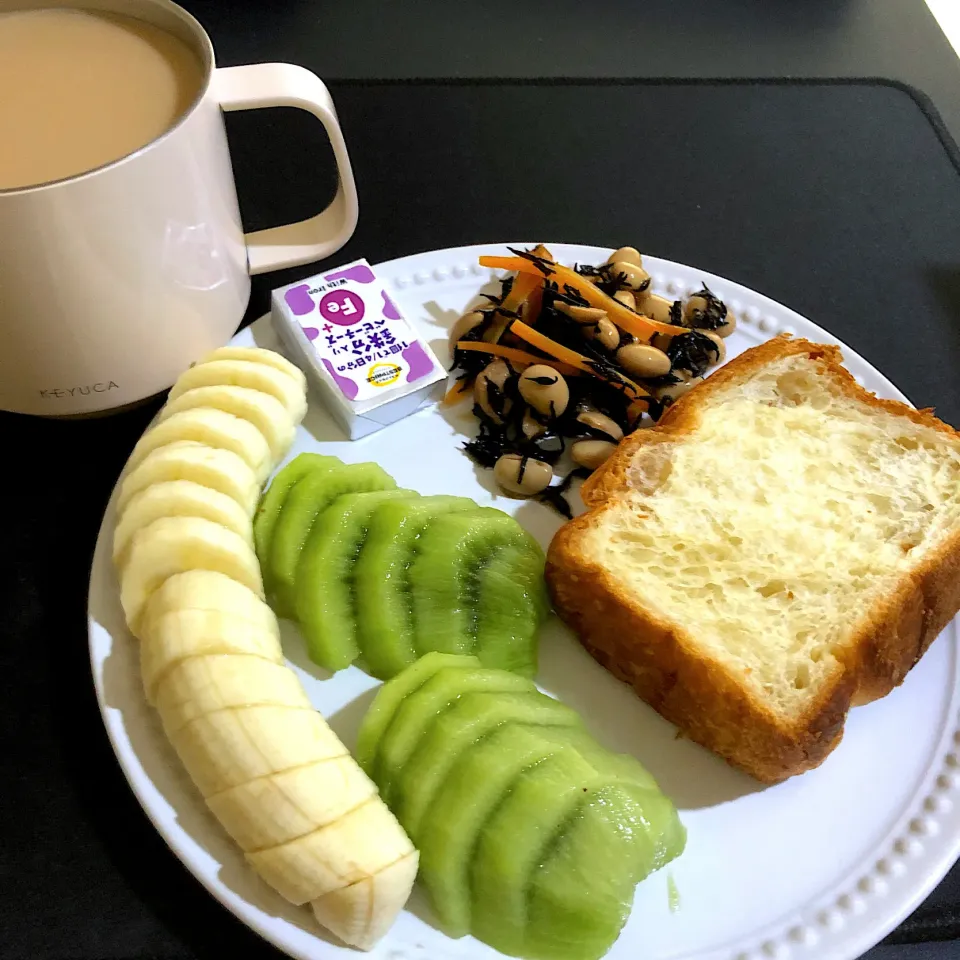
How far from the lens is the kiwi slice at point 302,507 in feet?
4.82

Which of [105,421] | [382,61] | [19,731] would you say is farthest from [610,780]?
[382,61]

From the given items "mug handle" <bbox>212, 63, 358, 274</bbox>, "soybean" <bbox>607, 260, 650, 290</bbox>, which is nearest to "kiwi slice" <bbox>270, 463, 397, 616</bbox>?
"mug handle" <bbox>212, 63, 358, 274</bbox>

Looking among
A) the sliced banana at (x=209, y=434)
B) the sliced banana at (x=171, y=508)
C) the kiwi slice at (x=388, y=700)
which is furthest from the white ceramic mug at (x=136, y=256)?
the kiwi slice at (x=388, y=700)

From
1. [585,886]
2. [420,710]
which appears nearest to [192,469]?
[420,710]

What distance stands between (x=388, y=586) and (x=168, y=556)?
35 centimetres

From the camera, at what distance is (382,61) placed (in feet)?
8.36

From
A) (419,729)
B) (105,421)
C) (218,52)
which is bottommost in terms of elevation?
(105,421)

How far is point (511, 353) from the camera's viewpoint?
1.79 metres

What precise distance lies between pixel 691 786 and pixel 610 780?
0.22m

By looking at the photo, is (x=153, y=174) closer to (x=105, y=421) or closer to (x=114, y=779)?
(x=105, y=421)

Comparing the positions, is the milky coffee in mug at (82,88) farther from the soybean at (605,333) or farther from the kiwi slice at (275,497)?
the soybean at (605,333)

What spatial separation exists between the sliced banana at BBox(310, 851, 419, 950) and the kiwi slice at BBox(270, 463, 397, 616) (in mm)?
486

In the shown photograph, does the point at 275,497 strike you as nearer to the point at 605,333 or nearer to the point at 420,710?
the point at 420,710

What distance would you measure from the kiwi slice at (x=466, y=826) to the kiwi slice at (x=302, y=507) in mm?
435
